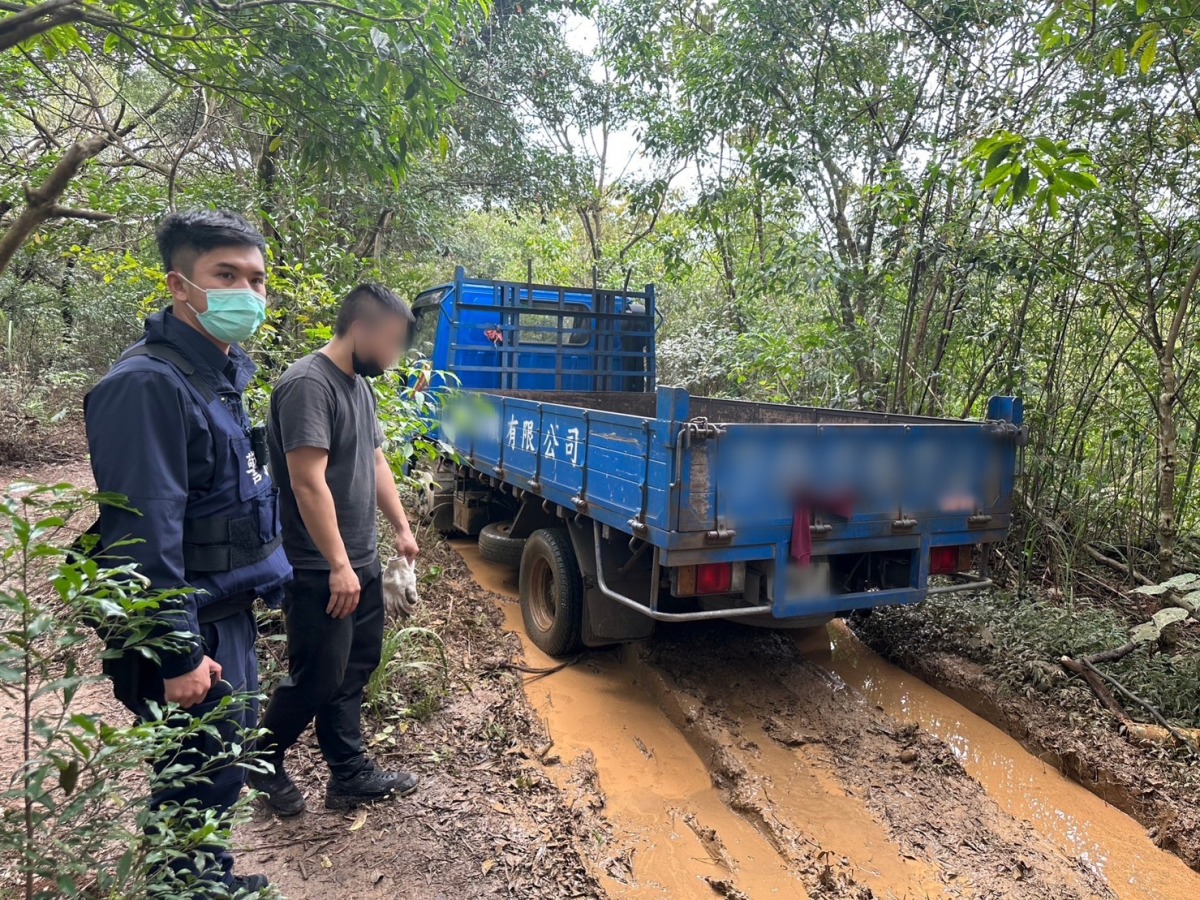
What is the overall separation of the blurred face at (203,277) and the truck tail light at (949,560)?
333 cm

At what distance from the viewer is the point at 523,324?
247 inches

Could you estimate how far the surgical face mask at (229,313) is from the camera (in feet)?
5.91

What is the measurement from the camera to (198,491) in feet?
5.72

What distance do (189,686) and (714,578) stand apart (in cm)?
220

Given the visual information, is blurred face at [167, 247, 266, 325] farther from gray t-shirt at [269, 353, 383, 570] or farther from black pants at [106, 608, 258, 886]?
black pants at [106, 608, 258, 886]

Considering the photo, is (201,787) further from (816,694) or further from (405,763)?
(816,694)

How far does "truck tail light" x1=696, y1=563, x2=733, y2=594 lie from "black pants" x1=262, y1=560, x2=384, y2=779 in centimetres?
141

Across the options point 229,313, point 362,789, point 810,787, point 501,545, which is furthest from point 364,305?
point 501,545

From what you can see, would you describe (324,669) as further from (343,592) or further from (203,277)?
(203,277)

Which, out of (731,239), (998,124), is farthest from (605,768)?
(731,239)

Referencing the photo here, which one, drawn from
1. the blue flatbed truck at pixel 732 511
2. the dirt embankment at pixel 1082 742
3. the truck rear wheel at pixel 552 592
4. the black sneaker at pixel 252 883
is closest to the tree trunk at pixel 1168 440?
the blue flatbed truck at pixel 732 511

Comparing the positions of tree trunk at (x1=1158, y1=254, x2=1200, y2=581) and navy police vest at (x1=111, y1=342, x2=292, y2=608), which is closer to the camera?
navy police vest at (x1=111, y1=342, x2=292, y2=608)

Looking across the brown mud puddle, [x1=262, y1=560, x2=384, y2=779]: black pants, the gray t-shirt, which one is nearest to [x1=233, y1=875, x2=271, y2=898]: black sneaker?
[x1=262, y1=560, x2=384, y2=779]: black pants

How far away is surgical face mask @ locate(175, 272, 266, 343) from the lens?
5.91ft
